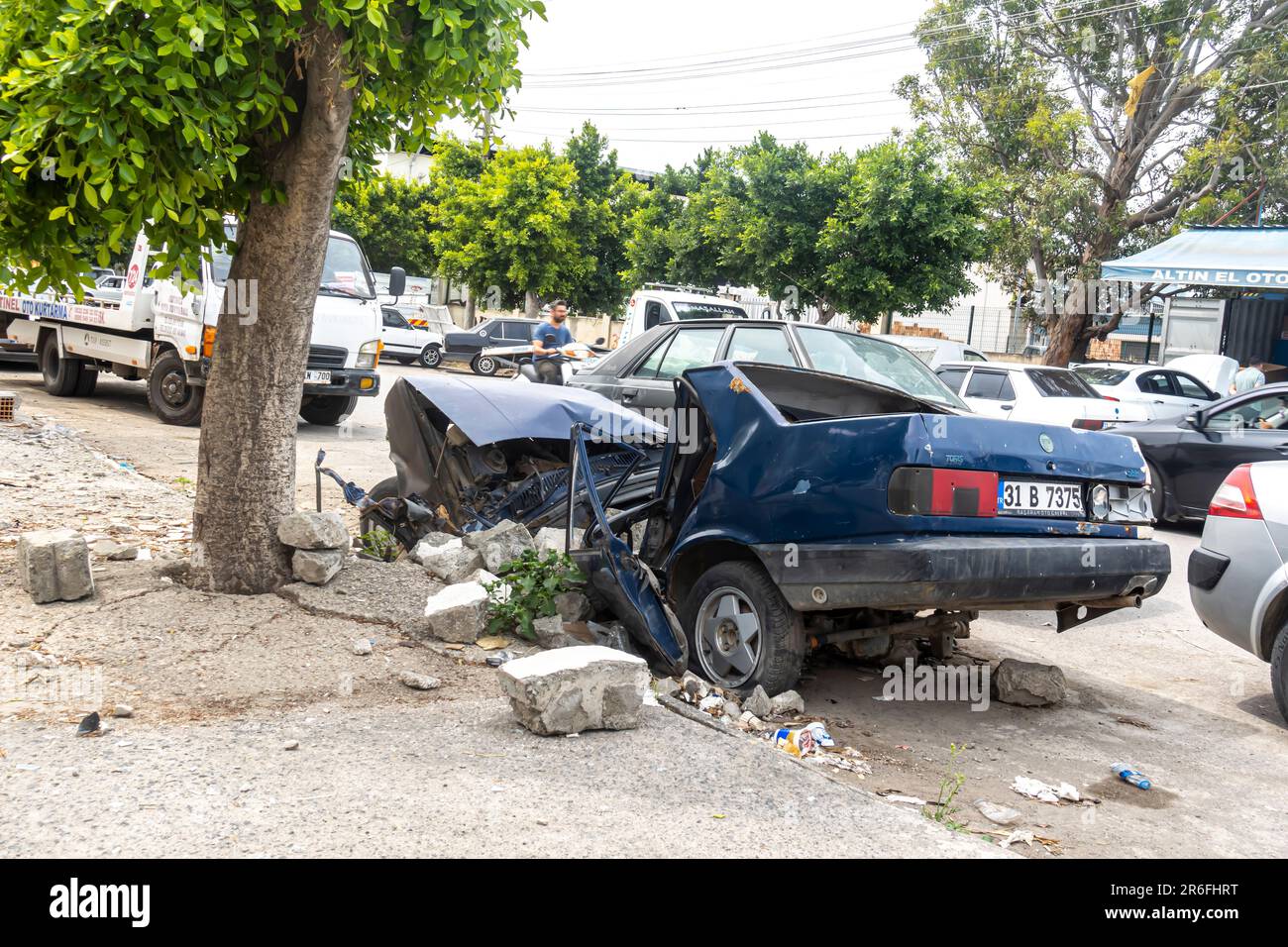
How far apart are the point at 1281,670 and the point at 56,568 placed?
18.2 feet

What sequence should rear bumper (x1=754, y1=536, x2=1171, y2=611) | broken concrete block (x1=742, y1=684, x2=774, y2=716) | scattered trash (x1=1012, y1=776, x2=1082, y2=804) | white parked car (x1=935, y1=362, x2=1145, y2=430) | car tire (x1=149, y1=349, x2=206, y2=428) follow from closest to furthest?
scattered trash (x1=1012, y1=776, x2=1082, y2=804), rear bumper (x1=754, y1=536, x2=1171, y2=611), broken concrete block (x1=742, y1=684, x2=774, y2=716), car tire (x1=149, y1=349, x2=206, y2=428), white parked car (x1=935, y1=362, x2=1145, y2=430)

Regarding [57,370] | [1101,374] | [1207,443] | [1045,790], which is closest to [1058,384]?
[1101,374]

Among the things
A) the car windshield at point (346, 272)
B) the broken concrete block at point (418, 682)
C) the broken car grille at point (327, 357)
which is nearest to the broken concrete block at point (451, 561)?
the broken concrete block at point (418, 682)

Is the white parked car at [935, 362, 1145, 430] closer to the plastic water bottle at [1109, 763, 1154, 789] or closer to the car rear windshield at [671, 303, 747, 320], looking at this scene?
the car rear windshield at [671, 303, 747, 320]

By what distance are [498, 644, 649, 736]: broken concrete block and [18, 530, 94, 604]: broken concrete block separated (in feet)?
7.32

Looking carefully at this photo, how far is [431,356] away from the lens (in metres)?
30.2

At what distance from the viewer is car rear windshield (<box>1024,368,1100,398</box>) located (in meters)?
13.5

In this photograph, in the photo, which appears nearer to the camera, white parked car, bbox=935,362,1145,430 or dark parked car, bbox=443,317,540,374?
white parked car, bbox=935,362,1145,430

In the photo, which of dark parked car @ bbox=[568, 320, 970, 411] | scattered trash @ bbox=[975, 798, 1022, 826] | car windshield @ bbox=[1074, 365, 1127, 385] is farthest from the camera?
car windshield @ bbox=[1074, 365, 1127, 385]

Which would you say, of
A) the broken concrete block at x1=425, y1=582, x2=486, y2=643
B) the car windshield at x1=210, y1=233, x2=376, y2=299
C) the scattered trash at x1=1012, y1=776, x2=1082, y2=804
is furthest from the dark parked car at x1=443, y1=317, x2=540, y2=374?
the scattered trash at x1=1012, y1=776, x2=1082, y2=804

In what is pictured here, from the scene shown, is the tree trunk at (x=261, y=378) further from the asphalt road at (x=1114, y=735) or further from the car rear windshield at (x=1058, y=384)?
the car rear windshield at (x=1058, y=384)

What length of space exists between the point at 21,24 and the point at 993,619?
6102 millimetres

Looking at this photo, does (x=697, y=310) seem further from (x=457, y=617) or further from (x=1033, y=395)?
(x=457, y=617)

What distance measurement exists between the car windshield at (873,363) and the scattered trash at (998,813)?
317cm
